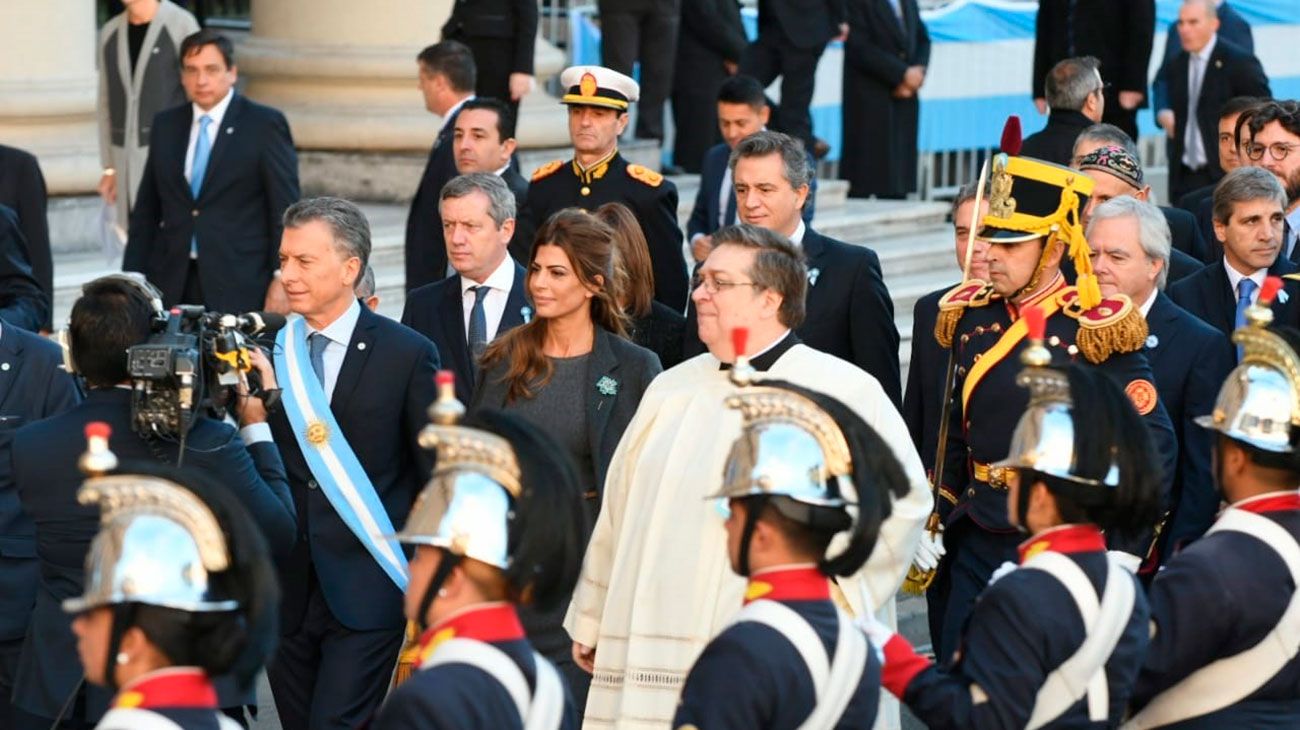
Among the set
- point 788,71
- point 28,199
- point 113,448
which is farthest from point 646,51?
point 113,448

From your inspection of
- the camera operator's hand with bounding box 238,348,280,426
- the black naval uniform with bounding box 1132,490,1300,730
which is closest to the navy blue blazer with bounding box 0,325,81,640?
the camera operator's hand with bounding box 238,348,280,426

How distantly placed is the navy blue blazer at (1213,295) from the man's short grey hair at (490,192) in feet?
7.67

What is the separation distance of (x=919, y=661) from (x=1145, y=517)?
21.5 inches

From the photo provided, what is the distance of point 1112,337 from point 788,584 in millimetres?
2447

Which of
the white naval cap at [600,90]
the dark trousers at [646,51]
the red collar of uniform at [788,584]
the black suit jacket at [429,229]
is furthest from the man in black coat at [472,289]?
the dark trousers at [646,51]

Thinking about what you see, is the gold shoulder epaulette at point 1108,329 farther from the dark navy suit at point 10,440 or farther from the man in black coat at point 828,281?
the dark navy suit at point 10,440

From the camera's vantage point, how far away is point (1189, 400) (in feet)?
23.8

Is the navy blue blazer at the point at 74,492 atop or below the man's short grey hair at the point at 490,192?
below

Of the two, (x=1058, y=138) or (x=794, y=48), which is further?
(x=794, y=48)

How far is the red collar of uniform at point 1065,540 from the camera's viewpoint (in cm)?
493

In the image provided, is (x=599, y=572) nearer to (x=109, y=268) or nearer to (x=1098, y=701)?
(x=1098, y=701)

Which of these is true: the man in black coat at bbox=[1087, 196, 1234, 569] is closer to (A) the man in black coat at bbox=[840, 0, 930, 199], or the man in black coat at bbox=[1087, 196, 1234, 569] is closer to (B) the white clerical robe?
(B) the white clerical robe

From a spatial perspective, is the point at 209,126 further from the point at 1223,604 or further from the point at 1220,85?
the point at 1220,85

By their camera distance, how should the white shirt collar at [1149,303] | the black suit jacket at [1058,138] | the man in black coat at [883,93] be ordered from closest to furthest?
the white shirt collar at [1149,303] < the black suit jacket at [1058,138] < the man in black coat at [883,93]
